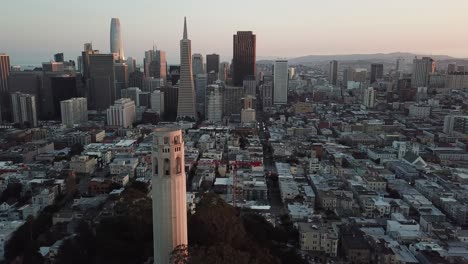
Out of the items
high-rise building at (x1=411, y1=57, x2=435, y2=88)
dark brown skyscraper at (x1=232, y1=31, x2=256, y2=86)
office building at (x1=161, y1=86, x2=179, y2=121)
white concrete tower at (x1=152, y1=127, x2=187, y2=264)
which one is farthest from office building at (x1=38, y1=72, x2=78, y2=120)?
high-rise building at (x1=411, y1=57, x2=435, y2=88)

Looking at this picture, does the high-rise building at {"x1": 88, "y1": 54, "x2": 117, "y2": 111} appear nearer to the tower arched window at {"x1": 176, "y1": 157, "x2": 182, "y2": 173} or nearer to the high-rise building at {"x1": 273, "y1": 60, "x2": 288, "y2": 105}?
the high-rise building at {"x1": 273, "y1": 60, "x2": 288, "y2": 105}

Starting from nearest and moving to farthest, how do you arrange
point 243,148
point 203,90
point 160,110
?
point 243,148
point 160,110
point 203,90

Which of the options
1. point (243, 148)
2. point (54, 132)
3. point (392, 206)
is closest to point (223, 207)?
point (392, 206)

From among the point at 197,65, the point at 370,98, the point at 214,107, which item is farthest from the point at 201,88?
the point at 370,98

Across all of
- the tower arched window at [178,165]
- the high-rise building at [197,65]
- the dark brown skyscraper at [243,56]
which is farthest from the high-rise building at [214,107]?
the tower arched window at [178,165]

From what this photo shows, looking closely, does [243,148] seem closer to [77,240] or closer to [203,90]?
[77,240]

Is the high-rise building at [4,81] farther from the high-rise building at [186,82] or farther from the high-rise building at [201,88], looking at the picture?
the high-rise building at [201,88]

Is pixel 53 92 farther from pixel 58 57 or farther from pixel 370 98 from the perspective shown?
pixel 370 98
